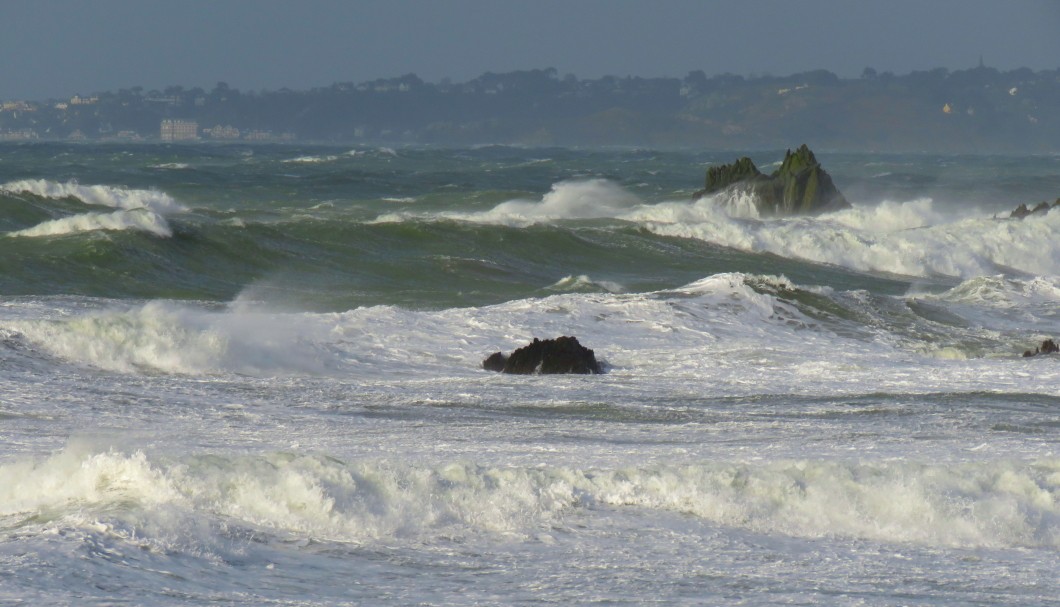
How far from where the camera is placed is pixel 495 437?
1131 cm

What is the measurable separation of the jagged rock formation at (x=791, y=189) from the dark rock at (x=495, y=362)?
94.3 feet

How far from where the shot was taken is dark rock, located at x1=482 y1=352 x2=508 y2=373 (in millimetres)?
15052

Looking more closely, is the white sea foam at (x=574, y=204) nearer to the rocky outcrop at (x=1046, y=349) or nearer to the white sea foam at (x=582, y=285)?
the white sea foam at (x=582, y=285)

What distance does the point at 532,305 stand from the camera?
19297 mm

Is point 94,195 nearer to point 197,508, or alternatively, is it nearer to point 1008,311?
point 1008,311

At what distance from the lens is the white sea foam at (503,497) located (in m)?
8.45

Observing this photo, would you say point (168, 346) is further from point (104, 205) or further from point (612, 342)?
point (104, 205)

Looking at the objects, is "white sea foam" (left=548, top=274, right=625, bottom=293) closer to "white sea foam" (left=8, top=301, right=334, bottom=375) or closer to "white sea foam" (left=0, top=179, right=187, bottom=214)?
"white sea foam" (left=8, top=301, right=334, bottom=375)

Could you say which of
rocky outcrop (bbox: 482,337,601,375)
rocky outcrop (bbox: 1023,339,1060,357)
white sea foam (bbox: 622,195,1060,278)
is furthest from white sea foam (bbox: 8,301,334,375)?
white sea foam (bbox: 622,195,1060,278)

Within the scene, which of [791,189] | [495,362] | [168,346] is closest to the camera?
[168,346]

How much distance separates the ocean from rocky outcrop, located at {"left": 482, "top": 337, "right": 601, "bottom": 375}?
11.2 inches

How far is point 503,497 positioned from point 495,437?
2389 millimetres

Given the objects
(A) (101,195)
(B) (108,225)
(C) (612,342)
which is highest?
(A) (101,195)

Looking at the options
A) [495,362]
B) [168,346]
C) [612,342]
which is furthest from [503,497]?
[612,342]
